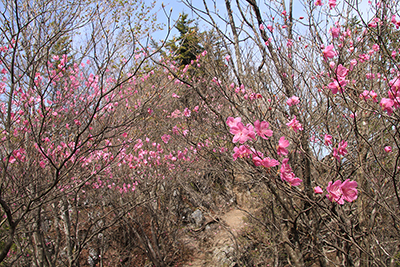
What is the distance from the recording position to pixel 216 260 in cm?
688

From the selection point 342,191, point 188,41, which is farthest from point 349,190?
point 188,41

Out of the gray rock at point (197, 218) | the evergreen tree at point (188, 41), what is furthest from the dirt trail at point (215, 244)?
the evergreen tree at point (188, 41)

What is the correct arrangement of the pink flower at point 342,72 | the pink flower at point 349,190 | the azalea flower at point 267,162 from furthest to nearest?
1. the pink flower at point 342,72
2. the azalea flower at point 267,162
3. the pink flower at point 349,190

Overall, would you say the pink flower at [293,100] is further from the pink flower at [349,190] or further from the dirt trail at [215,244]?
the dirt trail at [215,244]

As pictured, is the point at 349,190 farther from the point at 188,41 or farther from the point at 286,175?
the point at 188,41

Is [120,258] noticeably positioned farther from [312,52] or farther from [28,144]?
[312,52]

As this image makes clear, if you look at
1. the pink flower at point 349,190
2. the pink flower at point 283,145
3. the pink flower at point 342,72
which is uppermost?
the pink flower at point 342,72

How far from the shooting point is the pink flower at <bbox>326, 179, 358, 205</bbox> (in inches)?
48.0

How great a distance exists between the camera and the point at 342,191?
1.24 m

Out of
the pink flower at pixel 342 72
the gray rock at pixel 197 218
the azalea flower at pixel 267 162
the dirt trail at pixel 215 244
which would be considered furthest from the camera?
the gray rock at pixel 197 218

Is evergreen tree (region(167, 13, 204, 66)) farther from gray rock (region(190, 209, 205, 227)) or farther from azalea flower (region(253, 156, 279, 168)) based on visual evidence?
gray rock (region(190, 209, 205, 227))

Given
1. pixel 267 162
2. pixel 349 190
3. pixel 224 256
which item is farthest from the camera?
pixel 224 256

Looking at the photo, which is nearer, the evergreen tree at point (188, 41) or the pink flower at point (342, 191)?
the pink flower at point (342, 191)

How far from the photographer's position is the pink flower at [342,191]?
1220mm
